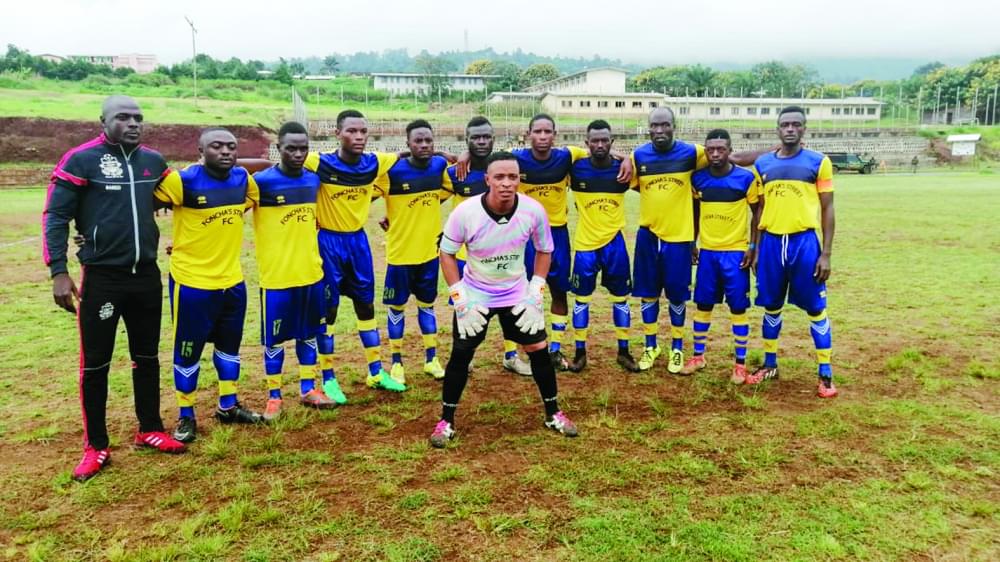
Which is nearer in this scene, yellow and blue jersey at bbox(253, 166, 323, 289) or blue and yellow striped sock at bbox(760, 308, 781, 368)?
yellow and blue jersey at bbox(253, 166, 323, 289)

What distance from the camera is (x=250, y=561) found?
3777 mm

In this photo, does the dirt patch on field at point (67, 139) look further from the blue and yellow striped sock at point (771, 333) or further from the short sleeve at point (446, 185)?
the blue and yellow striped sock at point (771, 333)

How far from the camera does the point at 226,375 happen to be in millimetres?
5801

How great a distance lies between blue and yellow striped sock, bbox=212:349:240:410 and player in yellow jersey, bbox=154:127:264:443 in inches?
8.6

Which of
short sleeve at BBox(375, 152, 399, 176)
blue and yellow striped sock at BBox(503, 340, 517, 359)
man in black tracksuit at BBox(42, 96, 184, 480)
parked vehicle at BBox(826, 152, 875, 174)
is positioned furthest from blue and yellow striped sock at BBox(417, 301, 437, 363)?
parked vehicle at BBox(826, 152, 875, 174)

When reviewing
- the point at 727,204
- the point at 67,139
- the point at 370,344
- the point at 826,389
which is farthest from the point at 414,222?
the point at 67,139

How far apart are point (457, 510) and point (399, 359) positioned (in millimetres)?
3042

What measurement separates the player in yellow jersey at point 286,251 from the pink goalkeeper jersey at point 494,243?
4.81 ft

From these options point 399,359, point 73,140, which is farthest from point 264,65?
point 399,359

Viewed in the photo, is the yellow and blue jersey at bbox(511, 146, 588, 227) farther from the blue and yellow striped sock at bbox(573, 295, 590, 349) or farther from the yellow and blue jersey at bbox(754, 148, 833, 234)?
the yellow and blue jersey at bbox(754, 148, 833, 234)

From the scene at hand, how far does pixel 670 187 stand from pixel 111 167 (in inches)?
198

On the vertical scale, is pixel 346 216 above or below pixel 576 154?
below

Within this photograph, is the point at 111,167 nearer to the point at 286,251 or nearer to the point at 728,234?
the point at 286,251

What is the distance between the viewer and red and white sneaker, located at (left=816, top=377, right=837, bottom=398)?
6.29 m
